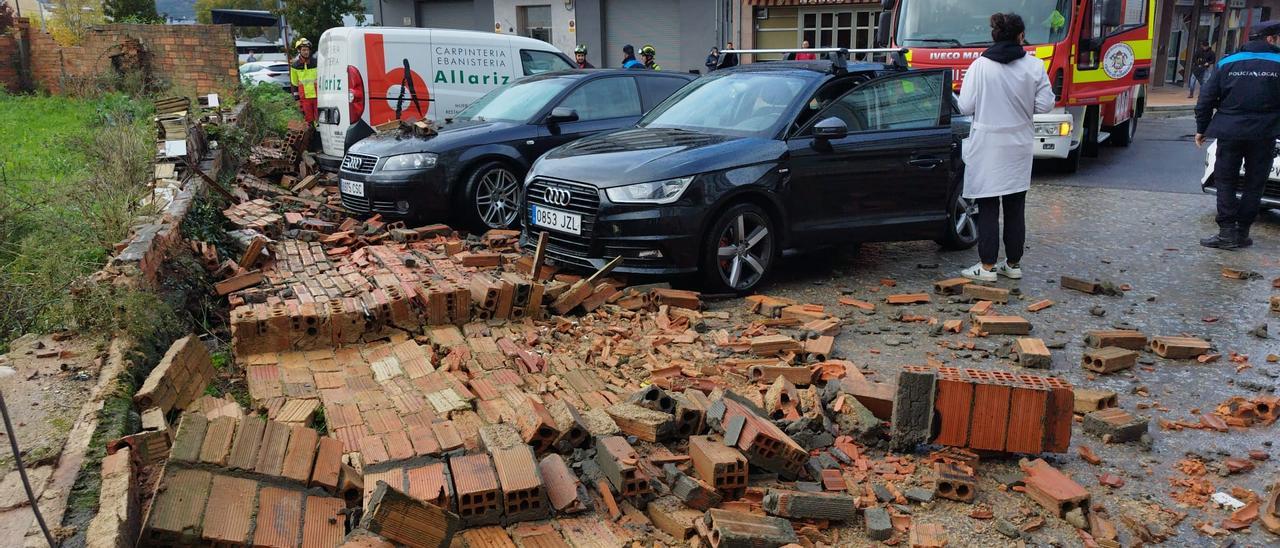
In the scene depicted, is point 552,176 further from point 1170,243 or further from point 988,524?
point 1170,243

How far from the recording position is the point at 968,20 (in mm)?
12133

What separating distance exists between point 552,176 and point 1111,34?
9.37 metres

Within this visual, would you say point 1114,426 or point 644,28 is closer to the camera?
point 1114,426

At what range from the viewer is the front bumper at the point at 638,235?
648cm

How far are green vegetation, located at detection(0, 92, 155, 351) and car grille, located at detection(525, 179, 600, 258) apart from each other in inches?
112


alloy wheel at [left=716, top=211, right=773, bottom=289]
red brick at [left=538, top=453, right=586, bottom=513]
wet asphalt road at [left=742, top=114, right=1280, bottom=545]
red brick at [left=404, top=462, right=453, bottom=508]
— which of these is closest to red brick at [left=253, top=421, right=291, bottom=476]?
red brick at [left=404, top=462, right=453, bottom=508]

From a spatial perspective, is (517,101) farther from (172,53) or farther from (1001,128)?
(172,53)

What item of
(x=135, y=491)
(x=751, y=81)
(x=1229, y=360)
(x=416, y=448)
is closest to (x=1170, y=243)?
(x=1229, y=360)

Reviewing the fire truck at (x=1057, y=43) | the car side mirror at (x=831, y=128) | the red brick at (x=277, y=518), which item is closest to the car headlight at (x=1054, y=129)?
the fire truck at (x=1057, y=43)

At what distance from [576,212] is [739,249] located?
1.21 meters

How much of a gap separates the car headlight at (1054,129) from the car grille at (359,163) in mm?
8436

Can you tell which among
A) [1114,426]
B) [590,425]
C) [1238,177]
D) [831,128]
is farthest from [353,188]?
[1238,177]

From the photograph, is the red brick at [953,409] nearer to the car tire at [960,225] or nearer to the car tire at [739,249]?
the car tire at [739,249]

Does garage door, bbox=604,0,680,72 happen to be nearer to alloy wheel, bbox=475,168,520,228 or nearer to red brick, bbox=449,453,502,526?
alloy wheel, bbox=475,168,520,228
